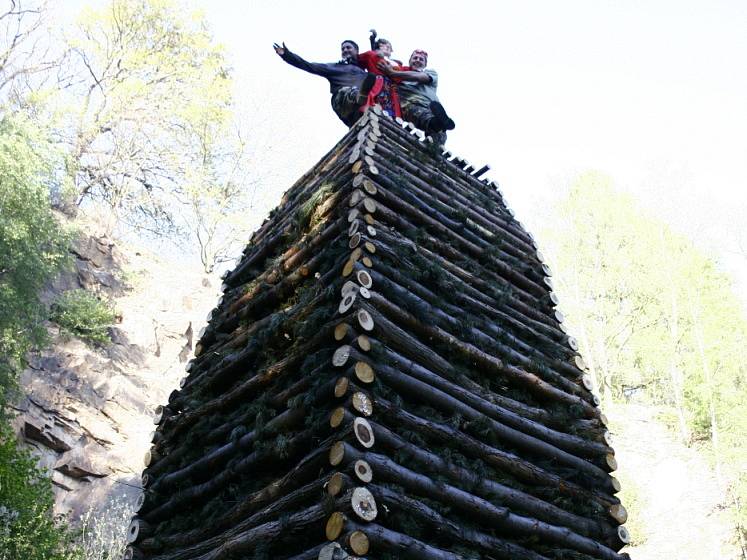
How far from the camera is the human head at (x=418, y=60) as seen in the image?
278 inches

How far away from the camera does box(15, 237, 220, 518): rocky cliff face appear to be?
1352 cm

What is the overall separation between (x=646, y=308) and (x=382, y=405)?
78.1ft

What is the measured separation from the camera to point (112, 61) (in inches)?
944

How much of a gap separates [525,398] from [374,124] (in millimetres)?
2552

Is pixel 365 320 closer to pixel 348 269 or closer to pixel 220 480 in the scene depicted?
pixel 348 269

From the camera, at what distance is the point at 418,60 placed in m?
7.06

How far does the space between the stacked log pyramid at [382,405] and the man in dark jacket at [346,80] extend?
773mm

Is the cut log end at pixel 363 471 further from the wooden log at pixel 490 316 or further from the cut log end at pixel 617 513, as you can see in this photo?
the cut log end at pixel 617 513

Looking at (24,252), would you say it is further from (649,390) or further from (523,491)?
(649,390)

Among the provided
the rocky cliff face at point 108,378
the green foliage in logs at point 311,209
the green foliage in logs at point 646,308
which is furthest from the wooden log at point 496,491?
the green foliage in logs at point 646,308

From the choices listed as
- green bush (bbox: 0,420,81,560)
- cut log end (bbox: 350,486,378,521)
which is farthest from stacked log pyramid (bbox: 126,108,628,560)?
green bush (bbox: 0,420,81,560)

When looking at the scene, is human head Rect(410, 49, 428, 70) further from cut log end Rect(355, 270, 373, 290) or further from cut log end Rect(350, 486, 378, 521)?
cut log end Rect(350, 486, 378, 521)

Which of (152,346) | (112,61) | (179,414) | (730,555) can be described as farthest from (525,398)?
(112,61)

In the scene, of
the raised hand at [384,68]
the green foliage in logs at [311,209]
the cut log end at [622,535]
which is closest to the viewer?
the cut log end at [622,535]
